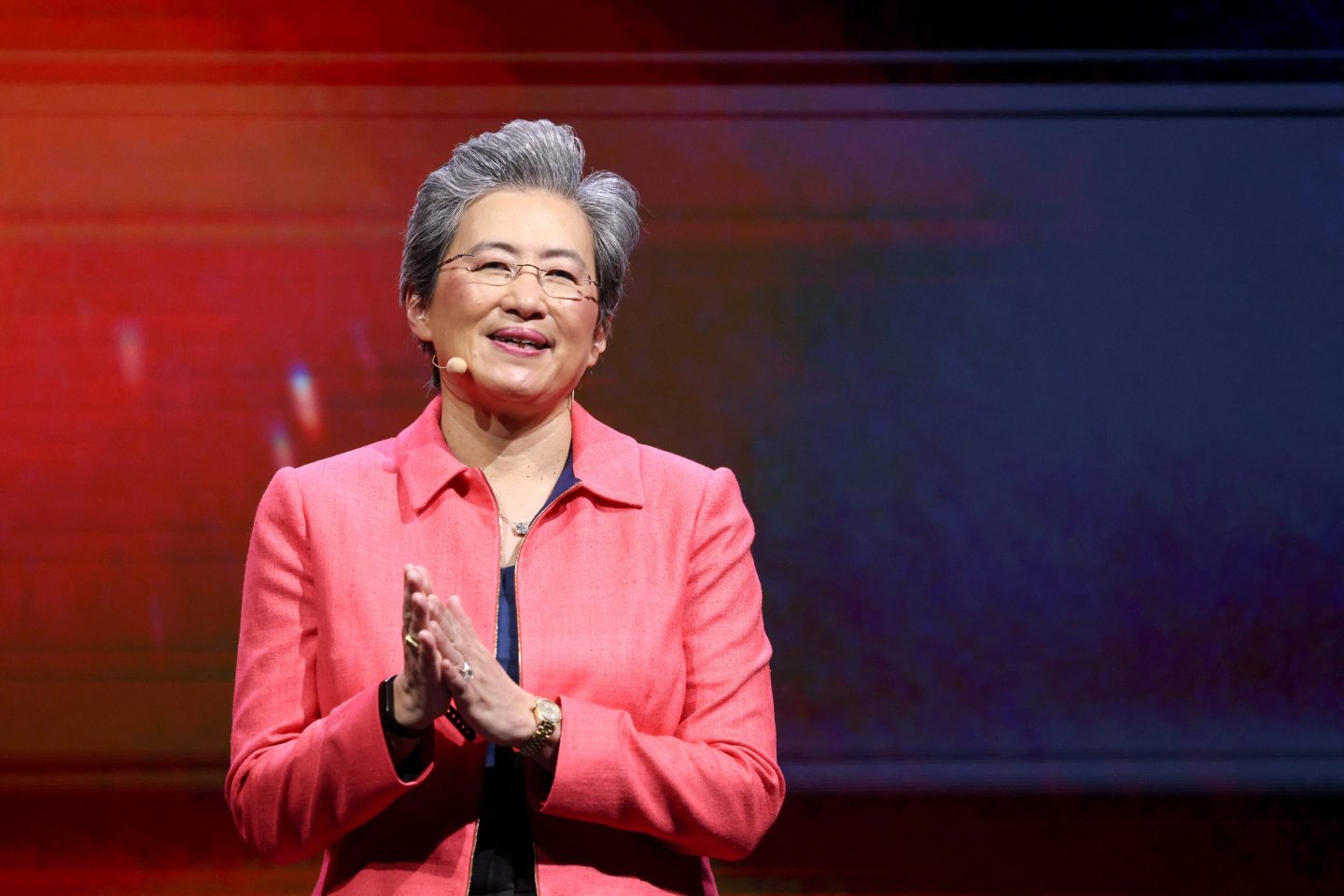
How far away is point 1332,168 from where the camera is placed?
9.80 ft

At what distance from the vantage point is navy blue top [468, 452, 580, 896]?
1420 millimetres

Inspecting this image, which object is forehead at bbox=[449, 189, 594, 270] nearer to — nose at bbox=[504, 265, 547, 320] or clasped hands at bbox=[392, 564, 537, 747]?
nose at bbox=[504, 265, 547, 320]

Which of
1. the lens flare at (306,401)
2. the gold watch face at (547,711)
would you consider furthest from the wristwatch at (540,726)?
the lens flare at (306,401)

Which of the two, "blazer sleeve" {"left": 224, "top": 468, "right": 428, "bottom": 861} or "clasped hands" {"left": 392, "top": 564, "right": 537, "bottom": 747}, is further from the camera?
"blazer sleeve" {"left": 224, "top": 468, "right": 428, "bottom": 861}

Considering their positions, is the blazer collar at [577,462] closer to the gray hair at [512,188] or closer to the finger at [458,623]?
the gray hair at [512,188]

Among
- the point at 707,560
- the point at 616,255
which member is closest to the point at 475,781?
the point at 707,560

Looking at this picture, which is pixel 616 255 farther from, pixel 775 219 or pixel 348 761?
pixel 775 219

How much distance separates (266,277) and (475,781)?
1.84 meters

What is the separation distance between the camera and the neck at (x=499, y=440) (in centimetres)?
164

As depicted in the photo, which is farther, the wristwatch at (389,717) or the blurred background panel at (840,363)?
the blurred background panel at (840,363)

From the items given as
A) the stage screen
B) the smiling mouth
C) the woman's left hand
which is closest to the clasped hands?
the woman's left hand

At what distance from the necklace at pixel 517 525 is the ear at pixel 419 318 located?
0.27m

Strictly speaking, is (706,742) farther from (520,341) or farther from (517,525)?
(520,341)

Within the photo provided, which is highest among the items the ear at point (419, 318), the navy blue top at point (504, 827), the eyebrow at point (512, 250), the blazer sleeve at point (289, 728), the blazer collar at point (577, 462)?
the eyebrow at point (512, 250)
